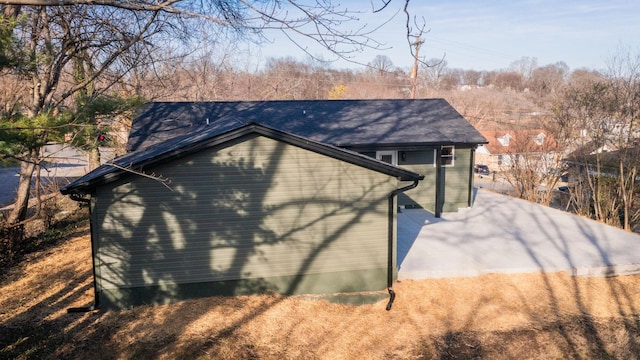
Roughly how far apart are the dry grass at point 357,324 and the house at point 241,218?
1.47 ft

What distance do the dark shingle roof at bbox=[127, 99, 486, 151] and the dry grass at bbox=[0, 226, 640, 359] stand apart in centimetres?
545

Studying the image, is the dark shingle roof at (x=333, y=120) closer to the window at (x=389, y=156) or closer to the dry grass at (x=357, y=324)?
the window at (x=389, y=156)

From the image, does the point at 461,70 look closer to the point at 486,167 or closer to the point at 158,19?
the point at 486,167

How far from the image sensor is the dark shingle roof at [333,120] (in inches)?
525

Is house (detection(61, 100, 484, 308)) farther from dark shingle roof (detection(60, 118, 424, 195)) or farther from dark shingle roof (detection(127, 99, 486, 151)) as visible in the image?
dark shingle roof (detection(127, 99, 486, 151))

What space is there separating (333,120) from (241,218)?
24.7 ft

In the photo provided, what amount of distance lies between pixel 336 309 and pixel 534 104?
54.1 metres

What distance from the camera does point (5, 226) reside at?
37.4ft

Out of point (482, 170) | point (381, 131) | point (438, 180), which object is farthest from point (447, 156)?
point (482, 170)

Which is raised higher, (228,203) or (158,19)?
(158,19)

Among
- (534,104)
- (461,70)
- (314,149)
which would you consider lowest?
(314,149)

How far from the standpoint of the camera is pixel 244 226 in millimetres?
8109

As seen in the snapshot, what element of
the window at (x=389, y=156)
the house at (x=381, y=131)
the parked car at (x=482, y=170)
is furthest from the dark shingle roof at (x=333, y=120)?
the parked car at (x=482, y=170)

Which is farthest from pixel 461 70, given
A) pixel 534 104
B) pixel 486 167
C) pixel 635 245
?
pixel 635 245
